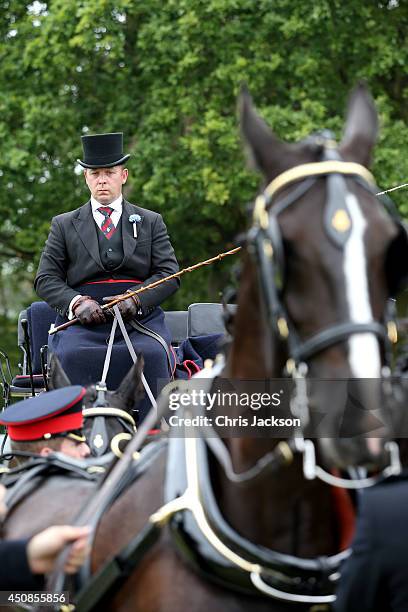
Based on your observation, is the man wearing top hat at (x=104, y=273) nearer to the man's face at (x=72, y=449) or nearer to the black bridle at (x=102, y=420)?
the black bridle at (x=102, y=420)

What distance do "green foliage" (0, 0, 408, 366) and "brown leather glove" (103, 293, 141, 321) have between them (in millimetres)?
6971

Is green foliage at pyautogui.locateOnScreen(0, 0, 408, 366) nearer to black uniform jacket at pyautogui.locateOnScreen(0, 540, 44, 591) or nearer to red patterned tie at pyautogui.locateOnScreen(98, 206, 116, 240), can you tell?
red patterned tie at pyautogui.locateOnScreen(98, 206, 116, 240)

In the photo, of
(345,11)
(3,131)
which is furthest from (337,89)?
(3,131)

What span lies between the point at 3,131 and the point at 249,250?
12128mm

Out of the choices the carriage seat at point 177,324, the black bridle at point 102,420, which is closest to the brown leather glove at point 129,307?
the black bridle at point 102,420

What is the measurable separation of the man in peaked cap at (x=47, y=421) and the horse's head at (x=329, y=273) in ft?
5.59

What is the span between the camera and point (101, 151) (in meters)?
5.44

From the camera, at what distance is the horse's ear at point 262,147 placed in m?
2.31

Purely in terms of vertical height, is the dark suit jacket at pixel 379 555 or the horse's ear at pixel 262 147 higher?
the horse's ear at pixel 262 147

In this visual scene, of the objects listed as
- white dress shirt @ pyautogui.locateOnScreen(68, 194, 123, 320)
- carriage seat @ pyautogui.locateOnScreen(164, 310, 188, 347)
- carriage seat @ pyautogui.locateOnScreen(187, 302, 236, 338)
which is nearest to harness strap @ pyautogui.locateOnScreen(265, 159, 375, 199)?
white dress shirt @ pyautogui.locateOnScreen(68, 194, 123, 320)

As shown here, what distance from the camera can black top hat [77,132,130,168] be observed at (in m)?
5.41

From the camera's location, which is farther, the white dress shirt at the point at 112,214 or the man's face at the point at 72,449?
the white dress shirt at the point at 112,214

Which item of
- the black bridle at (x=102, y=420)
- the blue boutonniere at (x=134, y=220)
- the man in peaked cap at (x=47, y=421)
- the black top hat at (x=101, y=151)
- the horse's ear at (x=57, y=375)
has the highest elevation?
the black top hat at (x=101, y=151)

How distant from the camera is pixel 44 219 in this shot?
15.5 meters
